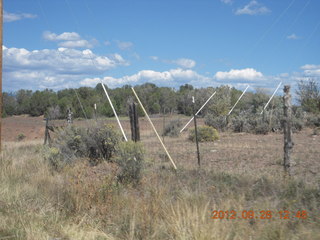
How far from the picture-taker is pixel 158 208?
6.49 meters

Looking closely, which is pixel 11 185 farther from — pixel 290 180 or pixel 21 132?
pixel 21 132

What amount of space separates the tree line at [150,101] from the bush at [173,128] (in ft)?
3.43

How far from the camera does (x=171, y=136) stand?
80.3 ft

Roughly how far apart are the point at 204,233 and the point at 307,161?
717cm

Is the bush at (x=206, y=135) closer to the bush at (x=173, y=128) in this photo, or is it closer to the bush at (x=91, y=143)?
the bush at (x=173, y=128)

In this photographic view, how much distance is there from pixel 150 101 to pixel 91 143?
20.8m

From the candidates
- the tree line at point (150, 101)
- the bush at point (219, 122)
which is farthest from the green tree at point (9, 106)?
the bush at point (219, 122)

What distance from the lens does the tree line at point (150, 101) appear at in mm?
18281

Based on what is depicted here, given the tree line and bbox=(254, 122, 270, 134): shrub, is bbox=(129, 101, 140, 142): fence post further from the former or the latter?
bbox=(254, 122, 270, 134): shrub

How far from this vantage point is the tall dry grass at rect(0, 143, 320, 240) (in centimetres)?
544

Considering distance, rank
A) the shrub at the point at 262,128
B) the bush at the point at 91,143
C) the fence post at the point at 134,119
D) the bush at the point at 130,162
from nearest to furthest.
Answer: the bush at the point at 130,162
the fence post at the point at 134,119
the bush at the point at 91,143
the shrub at the point at 262,128

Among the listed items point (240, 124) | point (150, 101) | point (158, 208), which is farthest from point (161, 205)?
point (150, 101)

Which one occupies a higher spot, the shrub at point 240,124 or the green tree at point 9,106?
the green tree at point 9,106

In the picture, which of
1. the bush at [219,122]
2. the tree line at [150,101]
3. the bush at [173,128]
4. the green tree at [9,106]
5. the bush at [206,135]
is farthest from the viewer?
the green tree at [9,106]
